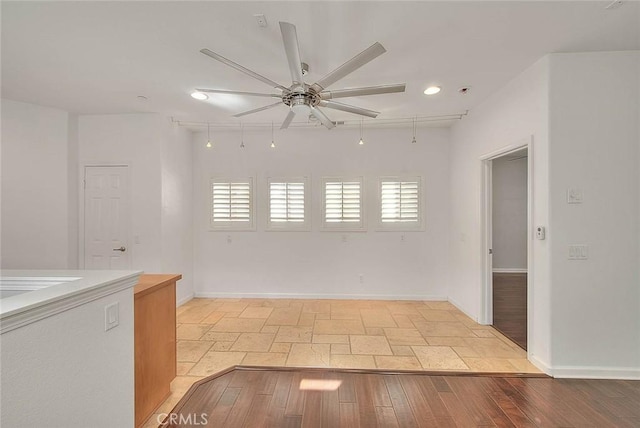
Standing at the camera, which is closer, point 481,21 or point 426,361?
point 481,21

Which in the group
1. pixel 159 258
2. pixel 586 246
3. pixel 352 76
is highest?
pixel 352 76

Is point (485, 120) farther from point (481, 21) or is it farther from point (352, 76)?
point (352, 76)

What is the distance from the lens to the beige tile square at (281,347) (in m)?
2.92

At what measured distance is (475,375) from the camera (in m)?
2.46

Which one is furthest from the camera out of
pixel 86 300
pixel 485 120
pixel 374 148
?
pixel 374 148

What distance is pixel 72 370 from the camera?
127 centimetres

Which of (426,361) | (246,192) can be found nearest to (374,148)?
(246,192)

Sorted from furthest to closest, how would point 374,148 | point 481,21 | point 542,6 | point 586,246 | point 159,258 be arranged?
point 374,148 → point 159,258 → point 586,246 → point 481,21 → point 542,6

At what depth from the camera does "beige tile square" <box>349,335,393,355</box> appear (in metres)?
2.89

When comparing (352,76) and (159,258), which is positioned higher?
(352,76)

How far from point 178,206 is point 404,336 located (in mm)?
3945

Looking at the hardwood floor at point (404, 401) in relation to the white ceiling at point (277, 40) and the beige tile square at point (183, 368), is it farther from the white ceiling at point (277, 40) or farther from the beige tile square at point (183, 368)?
the white ceiling at point (277, 40)

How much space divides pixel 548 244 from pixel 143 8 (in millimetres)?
3891

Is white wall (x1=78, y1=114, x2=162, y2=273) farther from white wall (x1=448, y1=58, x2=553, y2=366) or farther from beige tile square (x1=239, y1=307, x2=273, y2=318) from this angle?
white wall (x1=448, y1=58, x2=553, y2=366)
